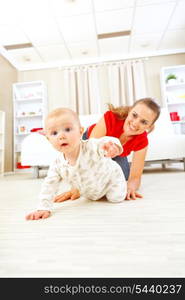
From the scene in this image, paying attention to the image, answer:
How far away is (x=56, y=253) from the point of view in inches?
17.1

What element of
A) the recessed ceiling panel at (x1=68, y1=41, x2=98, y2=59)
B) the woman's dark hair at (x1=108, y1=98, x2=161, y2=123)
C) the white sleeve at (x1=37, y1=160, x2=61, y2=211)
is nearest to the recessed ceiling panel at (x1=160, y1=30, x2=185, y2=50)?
the recessed ceiling panel at (x1=68, y1=41, x2=98, y2=59)

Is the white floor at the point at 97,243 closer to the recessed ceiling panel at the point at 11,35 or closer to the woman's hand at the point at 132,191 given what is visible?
the woman's hand at the point at 132,191

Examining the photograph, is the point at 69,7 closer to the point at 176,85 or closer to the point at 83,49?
the point at 83,49

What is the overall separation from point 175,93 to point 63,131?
4015 mm

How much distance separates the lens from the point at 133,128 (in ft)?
3.54

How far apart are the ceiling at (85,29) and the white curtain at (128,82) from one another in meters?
0.21

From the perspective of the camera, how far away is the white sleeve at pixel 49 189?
2.57 ft

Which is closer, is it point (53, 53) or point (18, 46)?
point (18, 46)

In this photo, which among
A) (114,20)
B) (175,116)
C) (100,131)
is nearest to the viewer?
(100,131)

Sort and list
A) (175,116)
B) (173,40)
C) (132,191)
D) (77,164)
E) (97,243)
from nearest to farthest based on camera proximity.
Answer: (97,243)
(77,164)
(132,191)
(173,40)
(175,116)

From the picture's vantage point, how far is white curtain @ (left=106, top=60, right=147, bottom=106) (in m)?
4.20

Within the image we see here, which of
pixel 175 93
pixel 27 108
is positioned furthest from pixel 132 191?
pixel 27 108

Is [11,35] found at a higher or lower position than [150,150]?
higher

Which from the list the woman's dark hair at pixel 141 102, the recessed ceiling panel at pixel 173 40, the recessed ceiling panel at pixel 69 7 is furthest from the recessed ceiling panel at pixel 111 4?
the woman's dark hair at pixel 141 102
